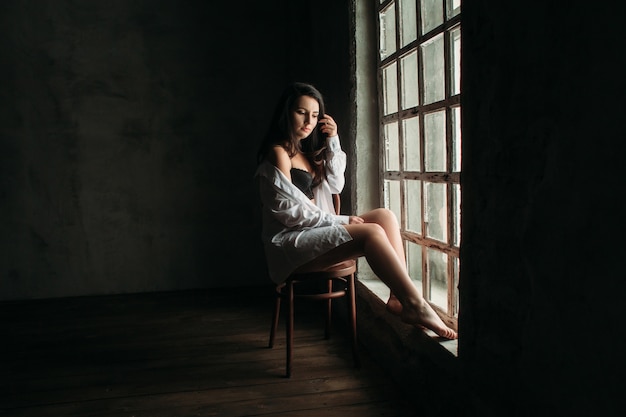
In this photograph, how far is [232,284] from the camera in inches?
168

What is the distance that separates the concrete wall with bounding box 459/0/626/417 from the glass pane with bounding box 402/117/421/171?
0.79 meters

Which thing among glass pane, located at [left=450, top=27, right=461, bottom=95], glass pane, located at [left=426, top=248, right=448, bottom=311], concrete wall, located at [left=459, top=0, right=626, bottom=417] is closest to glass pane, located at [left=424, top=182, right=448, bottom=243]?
glass pane, located at [left=426, top=248, right=448, bottom=311]

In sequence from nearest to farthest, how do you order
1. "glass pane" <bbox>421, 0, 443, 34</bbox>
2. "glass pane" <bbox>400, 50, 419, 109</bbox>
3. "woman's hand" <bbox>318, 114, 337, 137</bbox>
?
"glass pane" <bbox>421, 0, 443, 34</bbox>, "glass pane" <bbox>400, 50, 419, 109</bbox>, "woman's hand" <bbox>318, 114, 337, 137</bbox>

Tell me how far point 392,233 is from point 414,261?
0.28 metres

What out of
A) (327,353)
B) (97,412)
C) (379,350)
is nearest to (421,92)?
(379,350)

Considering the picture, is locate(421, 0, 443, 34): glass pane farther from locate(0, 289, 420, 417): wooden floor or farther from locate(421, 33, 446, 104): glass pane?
locate(0, 289, 420, 417): wooden floor

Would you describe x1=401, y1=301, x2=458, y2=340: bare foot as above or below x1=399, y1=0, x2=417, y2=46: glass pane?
below

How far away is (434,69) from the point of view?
2.12 m

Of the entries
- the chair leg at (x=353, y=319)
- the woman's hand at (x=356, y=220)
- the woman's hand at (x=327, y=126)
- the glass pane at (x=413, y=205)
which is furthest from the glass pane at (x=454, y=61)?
the chair leg at (x=353, y=319)

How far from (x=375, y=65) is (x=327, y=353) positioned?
5.01 ft

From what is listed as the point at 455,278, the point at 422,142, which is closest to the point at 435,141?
the point at 422,142

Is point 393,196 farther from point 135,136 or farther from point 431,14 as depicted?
point 135,136

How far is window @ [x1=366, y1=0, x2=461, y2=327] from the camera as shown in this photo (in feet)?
6.30

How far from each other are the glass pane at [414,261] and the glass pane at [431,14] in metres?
0.99
